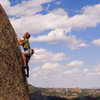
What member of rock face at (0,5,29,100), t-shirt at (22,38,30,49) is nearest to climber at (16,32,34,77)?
t-shirt at (22,38,30,49)

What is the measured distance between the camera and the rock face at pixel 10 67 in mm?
10055

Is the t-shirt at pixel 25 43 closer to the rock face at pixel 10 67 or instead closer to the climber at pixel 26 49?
the climber at pixel 26 49

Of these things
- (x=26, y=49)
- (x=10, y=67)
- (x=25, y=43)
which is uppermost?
(x=25, y=43)

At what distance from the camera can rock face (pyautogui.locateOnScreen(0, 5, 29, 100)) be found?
10055 millimetres

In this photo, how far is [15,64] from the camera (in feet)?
38.1

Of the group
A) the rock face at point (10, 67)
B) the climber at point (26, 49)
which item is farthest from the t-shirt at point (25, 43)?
the rock face at point (10, 67)

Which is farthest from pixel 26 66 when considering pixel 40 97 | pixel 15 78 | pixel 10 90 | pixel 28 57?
pixel 40 97

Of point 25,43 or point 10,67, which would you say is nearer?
point 10,67

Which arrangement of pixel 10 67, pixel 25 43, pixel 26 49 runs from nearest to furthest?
pixel 10 67 < pixel 25 43 < pixel 26 49

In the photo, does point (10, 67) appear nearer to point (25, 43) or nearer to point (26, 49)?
point (26, 49)

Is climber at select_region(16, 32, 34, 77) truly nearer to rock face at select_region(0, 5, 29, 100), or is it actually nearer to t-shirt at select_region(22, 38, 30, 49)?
t-shirt at select_region(22, 38, 30, 49)

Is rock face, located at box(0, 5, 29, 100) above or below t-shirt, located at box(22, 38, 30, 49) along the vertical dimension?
below

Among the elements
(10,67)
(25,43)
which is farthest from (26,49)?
(10,67)

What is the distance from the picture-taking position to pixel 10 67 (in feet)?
35.9
